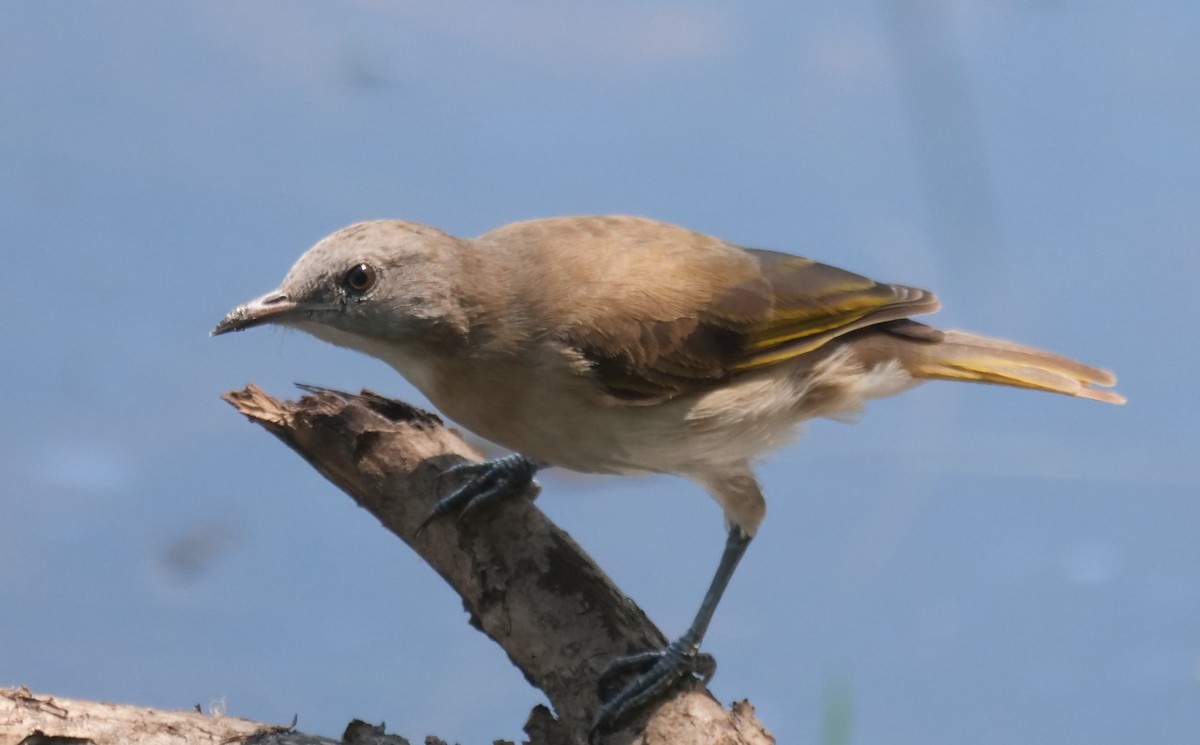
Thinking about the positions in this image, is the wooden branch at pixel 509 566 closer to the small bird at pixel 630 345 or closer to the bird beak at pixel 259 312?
the small bird at pixel 630 345

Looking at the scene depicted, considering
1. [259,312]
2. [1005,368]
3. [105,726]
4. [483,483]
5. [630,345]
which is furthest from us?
[1005,368]

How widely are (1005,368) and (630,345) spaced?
143 centimetres

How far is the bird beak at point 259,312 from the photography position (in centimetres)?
321

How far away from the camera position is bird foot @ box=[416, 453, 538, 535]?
144 inches

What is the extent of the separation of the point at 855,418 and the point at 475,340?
154 centimetres

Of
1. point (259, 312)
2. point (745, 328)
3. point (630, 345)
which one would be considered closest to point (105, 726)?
point (259, 312)

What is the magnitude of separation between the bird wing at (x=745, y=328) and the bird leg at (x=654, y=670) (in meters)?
0.73

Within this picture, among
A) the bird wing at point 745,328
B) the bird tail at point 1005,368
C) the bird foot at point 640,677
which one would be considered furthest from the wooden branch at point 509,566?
the bird tail at point 1005,368

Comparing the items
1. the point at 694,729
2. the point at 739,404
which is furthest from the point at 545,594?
the point at 739,404

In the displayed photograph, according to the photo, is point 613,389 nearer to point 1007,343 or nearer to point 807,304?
point 807,304

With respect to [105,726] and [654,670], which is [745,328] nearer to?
[654,670]

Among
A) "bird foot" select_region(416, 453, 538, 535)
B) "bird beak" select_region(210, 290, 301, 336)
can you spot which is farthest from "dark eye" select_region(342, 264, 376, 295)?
"bird foot" select_region(416, 453, 538, 535)

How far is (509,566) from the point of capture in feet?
11.5

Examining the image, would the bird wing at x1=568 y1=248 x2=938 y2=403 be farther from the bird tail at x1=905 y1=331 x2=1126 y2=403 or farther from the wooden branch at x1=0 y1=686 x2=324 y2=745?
the wooden branch at x1=0 y1=686 x2=324 y2=745
